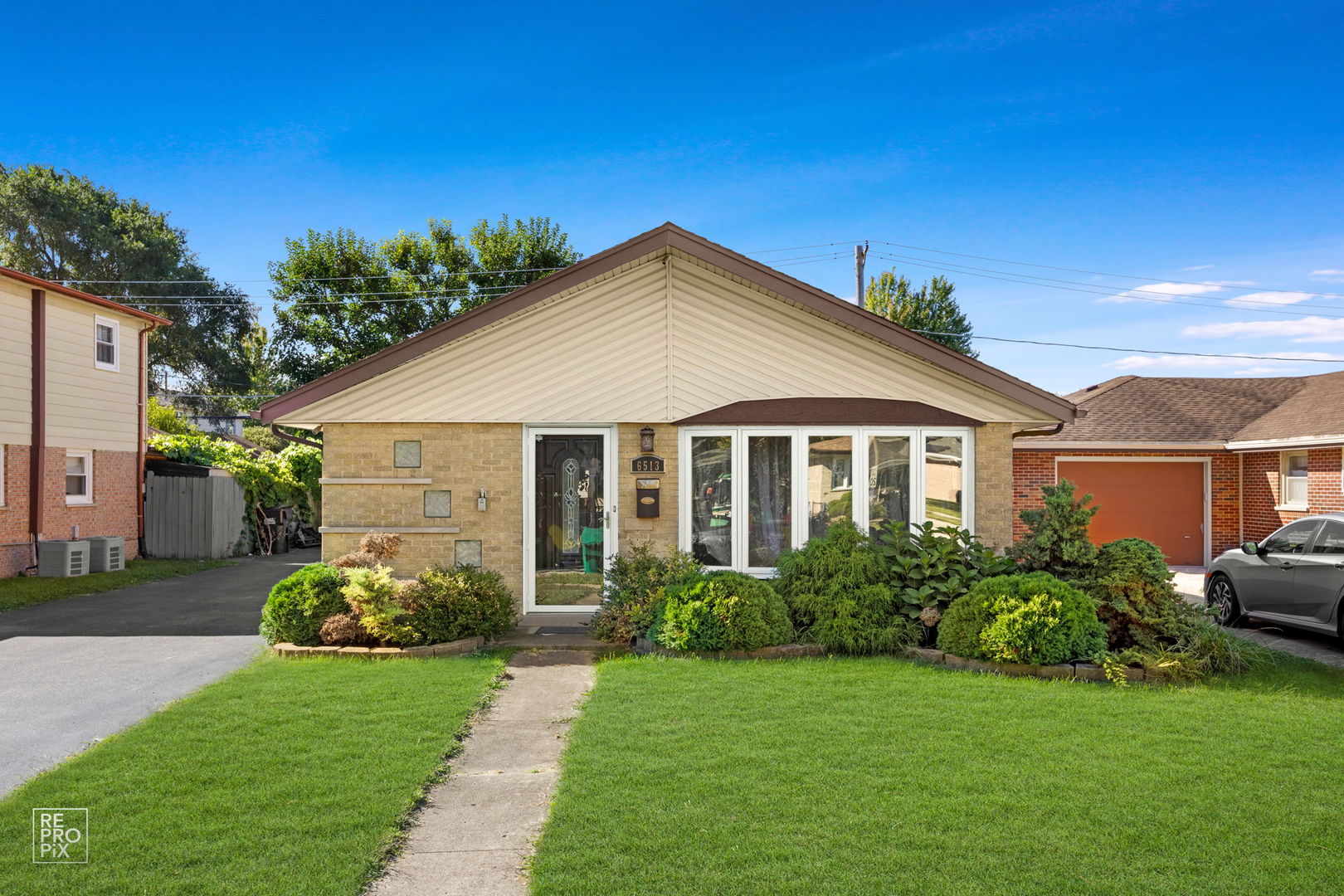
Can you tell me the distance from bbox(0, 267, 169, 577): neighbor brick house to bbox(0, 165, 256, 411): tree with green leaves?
20.6m

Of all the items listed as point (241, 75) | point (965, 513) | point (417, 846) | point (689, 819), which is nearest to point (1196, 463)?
point (965, 513)

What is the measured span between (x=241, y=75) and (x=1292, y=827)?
18.6m

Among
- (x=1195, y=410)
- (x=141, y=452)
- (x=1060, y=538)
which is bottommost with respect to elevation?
(x=1060, y=538)

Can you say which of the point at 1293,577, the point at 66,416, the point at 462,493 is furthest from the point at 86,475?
the point at 1293,577

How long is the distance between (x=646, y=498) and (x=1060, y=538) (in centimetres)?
473

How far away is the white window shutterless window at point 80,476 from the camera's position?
1762 cm

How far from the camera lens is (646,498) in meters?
10.4

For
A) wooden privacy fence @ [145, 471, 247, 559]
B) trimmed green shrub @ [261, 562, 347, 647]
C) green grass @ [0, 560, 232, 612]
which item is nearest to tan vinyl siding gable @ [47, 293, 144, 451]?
wooden privacy fence @ [145, 471, 247, 559]

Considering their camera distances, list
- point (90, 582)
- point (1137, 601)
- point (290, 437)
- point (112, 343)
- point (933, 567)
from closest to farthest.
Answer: point (1137, 601)
point (933, 567)
point (290, 437)
point (90, 582)
point (112, 343)

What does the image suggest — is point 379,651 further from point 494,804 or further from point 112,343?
point 112,343

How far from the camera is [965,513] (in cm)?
1045

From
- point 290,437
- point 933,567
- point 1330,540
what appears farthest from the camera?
point 290,437

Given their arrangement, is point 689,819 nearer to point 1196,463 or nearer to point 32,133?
point 1196,463

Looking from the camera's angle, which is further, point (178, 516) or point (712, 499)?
point (178, 516)
